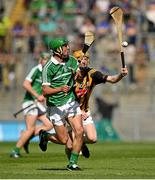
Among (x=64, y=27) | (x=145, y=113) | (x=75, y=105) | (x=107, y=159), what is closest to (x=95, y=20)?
(x=64, y=27)

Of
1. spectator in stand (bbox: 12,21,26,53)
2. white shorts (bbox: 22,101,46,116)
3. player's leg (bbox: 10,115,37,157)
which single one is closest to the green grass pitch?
player's leg (bbox: 10,115,37,157)

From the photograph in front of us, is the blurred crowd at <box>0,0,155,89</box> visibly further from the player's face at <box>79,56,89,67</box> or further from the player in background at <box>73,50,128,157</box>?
the player's face at <box>79,56,89,67</box>

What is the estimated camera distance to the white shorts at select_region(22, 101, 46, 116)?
20.3 meters

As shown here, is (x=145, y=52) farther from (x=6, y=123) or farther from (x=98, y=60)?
(x=6, y=123)

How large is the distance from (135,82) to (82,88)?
14490 millimetres

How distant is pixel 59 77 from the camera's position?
14.5m

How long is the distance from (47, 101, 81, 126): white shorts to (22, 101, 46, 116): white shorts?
5.62 m

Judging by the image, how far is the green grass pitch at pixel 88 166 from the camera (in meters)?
13.1

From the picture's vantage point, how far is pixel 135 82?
30.3 m

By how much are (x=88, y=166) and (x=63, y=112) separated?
1.46 m

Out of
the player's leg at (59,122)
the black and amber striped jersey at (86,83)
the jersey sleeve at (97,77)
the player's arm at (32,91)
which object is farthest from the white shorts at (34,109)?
the player's leg at (59,122)

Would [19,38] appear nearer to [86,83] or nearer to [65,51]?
[86,83]

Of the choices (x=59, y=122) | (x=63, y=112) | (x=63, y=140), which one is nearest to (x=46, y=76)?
(x=63, y=112)

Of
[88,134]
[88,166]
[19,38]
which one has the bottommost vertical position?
[88,166]
